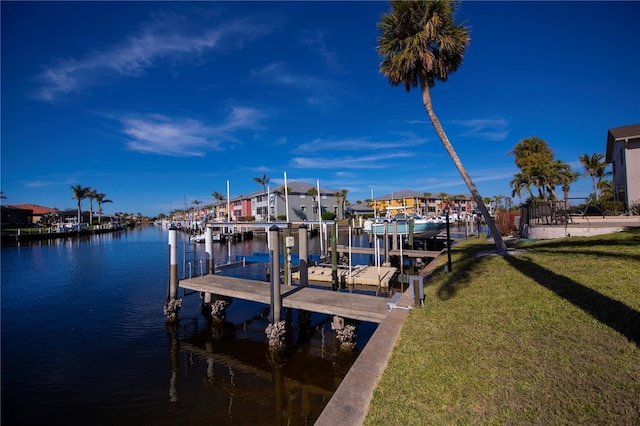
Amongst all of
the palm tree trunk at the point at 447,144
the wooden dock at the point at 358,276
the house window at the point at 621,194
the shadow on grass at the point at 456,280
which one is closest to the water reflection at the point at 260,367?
the shadow on grass at the point at 456,280

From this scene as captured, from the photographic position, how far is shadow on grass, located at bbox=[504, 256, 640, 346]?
5.77 metres

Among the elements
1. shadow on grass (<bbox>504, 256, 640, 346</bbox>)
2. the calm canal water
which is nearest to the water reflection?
the calm canal water

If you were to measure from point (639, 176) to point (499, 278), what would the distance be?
21.8 m

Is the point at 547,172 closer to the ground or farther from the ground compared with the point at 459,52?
closer to the ground

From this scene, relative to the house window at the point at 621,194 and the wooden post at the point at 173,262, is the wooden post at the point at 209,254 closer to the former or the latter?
the wooden post at the point at 173,262

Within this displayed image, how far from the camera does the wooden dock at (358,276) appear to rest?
17.0 metres

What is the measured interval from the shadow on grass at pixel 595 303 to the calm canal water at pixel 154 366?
20.5ft

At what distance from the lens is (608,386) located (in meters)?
4.36

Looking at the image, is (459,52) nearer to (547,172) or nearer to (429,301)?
(429,301)

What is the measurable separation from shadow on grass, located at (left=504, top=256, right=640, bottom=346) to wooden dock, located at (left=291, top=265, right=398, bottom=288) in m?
8.06

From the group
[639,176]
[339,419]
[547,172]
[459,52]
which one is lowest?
[339,419]

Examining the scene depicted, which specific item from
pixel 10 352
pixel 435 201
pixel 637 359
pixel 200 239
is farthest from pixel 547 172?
pixel 435 201

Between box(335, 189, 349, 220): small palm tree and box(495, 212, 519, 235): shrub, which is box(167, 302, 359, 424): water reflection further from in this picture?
box(335, 189, 349, 220): small palm tree

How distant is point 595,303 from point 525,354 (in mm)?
2985
